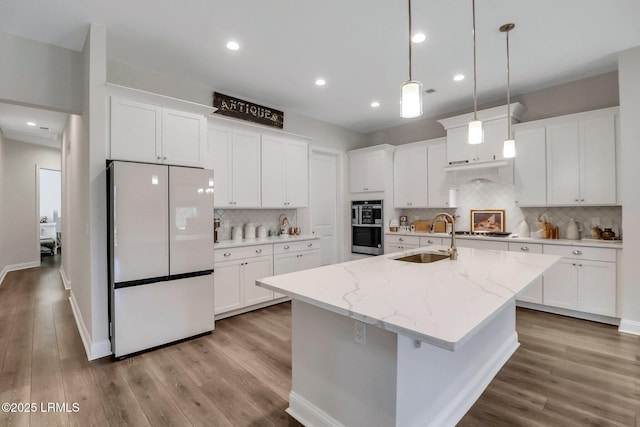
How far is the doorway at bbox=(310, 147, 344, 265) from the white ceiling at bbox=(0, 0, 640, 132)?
165cm

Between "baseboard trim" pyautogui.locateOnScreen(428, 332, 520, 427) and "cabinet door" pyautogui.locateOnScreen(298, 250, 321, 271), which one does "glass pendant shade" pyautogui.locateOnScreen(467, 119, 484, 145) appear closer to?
"baseboard trim" pyautogui.locateOnScreen(428, 332, 520, 427)

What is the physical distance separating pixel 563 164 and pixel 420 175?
6.13 ft

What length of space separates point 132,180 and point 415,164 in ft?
13.5

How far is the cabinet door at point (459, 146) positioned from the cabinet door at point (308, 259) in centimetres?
248

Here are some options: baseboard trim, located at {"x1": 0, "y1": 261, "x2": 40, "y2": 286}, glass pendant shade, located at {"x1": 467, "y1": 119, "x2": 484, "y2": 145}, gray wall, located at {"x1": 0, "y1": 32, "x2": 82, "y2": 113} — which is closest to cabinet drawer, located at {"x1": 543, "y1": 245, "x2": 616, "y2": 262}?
glass pendant shade, located at {"x1": 467, "y1": 119, "x2": 484, "y2": 145}

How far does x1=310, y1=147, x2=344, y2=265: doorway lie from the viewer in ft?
17.7

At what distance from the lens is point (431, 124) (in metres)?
5.20

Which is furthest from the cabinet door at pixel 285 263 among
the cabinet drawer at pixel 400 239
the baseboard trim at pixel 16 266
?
the baseboard trim at pixel 16 266

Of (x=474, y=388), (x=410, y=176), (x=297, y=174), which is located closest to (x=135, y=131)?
(x=297, y=174)

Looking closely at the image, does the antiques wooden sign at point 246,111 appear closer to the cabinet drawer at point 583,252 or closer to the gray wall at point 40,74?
the gray wall at point 40,74

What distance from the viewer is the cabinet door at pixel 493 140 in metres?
4.05

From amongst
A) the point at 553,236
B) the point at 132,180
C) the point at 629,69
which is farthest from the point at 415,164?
the point at 132,180

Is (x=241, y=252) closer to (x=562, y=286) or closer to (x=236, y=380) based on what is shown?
(x=236, y=380)

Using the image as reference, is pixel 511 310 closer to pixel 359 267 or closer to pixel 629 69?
pixel 359 267
